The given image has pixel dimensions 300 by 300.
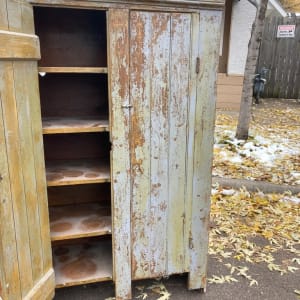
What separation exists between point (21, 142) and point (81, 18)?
961mm

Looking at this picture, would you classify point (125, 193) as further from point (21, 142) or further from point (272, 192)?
point (272, 192)

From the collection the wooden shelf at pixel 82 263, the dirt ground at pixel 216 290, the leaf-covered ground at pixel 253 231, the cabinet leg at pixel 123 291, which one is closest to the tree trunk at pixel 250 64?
the leaf-covered ground at pixel 253 231

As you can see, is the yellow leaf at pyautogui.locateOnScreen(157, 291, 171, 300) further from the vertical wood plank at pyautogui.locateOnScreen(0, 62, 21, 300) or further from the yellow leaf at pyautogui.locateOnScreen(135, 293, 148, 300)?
the vertical wood plank at pyautogui.locateOnScreen(0, 62, 21, 300)

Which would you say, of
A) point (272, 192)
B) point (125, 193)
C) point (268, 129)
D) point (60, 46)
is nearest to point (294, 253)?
point (272, 192)

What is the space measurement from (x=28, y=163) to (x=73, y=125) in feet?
1.24

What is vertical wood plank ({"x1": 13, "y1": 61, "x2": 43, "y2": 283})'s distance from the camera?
4.74ft

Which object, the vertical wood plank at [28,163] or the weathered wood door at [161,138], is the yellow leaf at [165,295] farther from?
the vertical wood plank at [28,163]

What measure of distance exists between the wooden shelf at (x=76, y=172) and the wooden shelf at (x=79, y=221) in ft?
1.02

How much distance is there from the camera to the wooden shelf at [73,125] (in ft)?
5.74

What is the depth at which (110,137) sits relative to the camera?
173 cm

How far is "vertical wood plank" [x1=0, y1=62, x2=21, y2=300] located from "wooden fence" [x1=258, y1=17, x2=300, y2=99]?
8.69 metres

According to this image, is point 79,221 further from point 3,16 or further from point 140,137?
point 3,16

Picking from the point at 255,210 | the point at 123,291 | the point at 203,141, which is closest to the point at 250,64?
the point at 255,210

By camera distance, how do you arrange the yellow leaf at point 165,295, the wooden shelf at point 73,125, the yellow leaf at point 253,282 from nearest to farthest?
the wooden shelf at point 73,125 < the yellow leaf at point 165,295 < the yellow leaf at point 253,282
